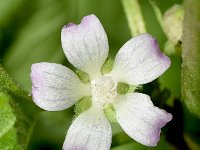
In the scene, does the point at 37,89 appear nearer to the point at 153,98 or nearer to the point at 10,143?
the point at 10,143

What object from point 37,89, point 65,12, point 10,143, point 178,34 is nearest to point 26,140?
point 10,143

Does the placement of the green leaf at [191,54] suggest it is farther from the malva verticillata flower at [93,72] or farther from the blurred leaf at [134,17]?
the blurred leaf at [134,17]

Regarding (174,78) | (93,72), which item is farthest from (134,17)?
(174,78)

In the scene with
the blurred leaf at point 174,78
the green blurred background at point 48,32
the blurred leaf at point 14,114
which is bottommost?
the blurred leaf at point 174,78

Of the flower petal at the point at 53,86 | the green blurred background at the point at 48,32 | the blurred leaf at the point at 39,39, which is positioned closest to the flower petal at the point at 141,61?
the flower petal at the point at 53,86

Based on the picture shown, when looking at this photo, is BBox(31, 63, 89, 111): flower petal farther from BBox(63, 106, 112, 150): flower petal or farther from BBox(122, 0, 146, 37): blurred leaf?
BBox(122, 0, 146, 37): blurred leaf
